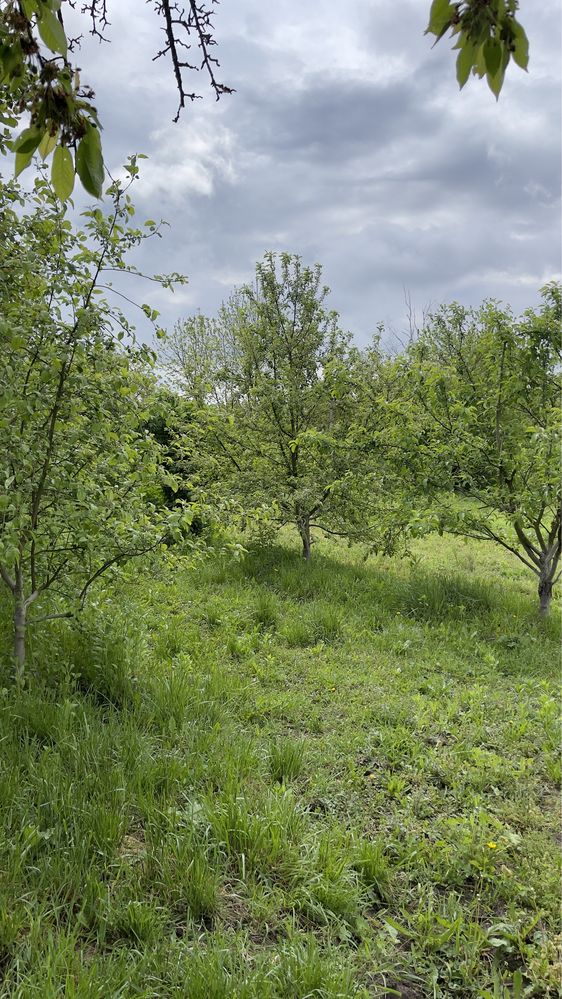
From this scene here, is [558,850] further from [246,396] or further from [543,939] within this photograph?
[246,396]

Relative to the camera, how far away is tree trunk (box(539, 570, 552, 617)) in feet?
20.6

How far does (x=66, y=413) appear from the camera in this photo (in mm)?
3285

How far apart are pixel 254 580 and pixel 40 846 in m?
4.72

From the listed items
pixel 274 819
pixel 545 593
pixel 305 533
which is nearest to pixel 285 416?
pixel 305 533

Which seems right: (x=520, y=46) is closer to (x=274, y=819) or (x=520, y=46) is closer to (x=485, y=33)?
(x=485, y=33)

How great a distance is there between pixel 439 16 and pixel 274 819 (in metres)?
2.95

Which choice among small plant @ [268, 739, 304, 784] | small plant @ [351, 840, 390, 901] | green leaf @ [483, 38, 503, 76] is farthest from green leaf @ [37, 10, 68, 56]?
small plant @ [268, 739, 304, 784]

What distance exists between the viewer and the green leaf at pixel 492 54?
3.73 feet

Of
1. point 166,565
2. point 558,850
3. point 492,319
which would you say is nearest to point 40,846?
point 166,565

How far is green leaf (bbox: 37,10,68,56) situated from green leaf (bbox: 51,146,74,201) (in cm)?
17

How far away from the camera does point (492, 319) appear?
19.9 ft

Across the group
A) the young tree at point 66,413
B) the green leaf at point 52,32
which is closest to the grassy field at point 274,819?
the young tree at point 66,413

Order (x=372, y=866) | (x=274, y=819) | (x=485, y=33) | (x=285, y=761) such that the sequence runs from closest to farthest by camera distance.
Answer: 1. (x=485, y=33)
2. (x=372, y=866)
3. (x=274, y=819)
4. (x=285, y=761)

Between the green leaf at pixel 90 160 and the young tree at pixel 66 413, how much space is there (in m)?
1.92
